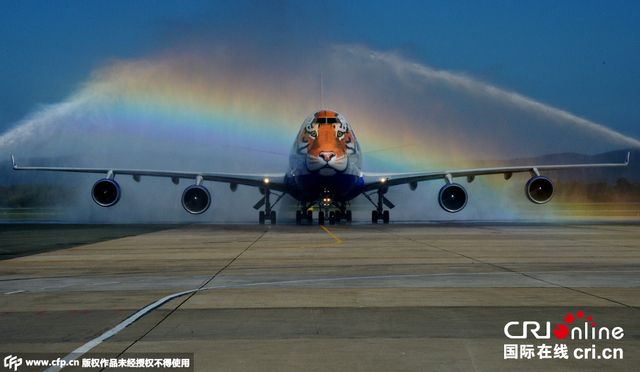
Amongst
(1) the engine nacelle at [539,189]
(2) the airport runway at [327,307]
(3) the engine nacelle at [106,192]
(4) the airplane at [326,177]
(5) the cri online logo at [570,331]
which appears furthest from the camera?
(3) the engine nacelle at [106,192]

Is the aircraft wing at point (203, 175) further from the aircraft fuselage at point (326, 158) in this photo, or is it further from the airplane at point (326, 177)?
the aircraft fuselage at point (326, 158)

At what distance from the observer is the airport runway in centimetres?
518

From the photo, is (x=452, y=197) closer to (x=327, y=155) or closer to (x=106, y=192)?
(x=327, y=155)

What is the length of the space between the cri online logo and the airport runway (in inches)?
2.9

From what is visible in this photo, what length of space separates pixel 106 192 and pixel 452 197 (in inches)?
720

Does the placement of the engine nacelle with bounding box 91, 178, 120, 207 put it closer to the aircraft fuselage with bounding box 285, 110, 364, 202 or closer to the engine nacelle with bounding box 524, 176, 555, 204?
the aircraft fuselage with bounding box 285, 110, 364, 202

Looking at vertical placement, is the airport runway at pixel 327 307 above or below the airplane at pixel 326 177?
below

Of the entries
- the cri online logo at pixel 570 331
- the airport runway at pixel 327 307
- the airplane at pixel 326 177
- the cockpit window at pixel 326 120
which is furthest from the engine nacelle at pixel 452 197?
the cri online logo at pixel 570 331

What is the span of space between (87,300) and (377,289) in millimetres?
4210

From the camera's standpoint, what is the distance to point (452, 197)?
3072 centimetres

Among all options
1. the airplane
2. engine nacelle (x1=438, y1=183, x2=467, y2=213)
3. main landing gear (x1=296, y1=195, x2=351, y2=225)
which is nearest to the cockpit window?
the airplane

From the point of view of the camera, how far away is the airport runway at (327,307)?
17.0ft

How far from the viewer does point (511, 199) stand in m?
54.8

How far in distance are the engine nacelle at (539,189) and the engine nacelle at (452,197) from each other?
3.34 meters
